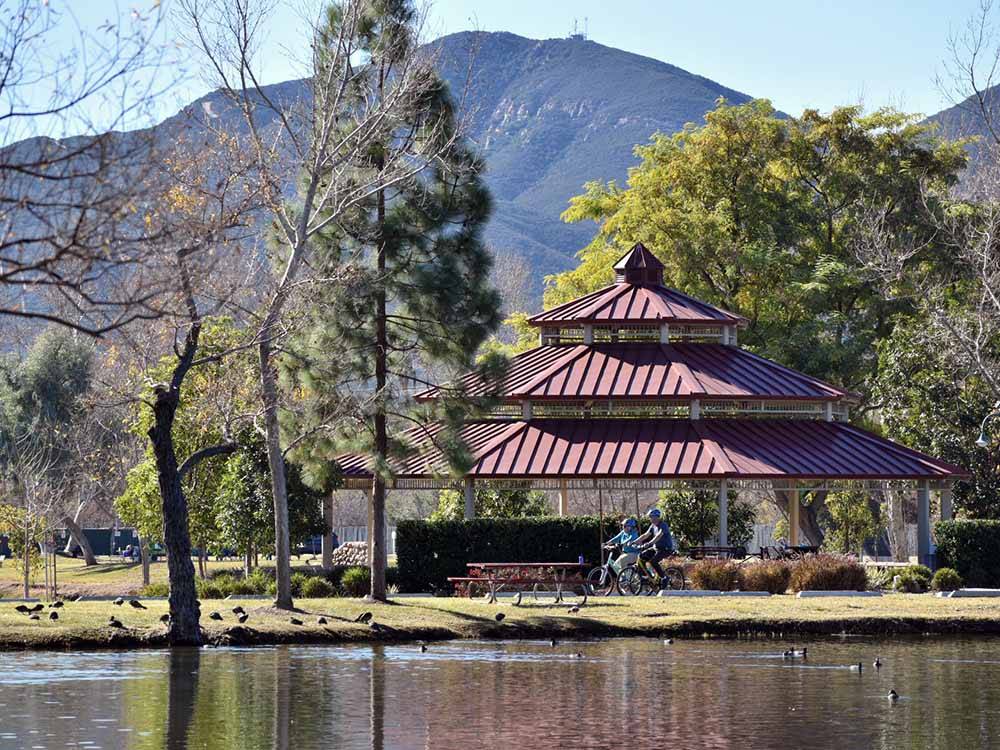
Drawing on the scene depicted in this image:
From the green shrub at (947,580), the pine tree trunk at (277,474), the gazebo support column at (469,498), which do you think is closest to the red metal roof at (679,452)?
the gazebo support column at (469,498)

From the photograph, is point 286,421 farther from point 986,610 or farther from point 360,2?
point 986,610

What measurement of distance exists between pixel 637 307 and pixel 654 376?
9.79 ft

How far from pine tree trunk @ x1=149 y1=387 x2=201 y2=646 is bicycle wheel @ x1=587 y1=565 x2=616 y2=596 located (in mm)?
10502

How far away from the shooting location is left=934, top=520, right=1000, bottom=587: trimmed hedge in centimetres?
3812

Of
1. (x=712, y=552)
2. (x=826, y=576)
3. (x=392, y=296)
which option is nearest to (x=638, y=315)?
(x=712, y=552)

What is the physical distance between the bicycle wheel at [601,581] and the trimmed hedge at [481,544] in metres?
0.73

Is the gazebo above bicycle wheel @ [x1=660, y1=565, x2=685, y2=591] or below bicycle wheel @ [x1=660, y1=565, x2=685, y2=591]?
above

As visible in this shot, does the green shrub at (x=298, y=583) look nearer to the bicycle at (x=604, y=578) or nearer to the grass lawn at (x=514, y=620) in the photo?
the grass lawn at (x=514, y=620)

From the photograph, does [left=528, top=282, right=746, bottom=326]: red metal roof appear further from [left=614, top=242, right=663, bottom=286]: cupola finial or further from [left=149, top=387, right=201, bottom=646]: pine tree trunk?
[left=149, top=387, right=201, bottom=646]: pine tree trunk

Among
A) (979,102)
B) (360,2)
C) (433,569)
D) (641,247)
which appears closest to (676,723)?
(360,2)

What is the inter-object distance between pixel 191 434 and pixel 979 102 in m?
23.3

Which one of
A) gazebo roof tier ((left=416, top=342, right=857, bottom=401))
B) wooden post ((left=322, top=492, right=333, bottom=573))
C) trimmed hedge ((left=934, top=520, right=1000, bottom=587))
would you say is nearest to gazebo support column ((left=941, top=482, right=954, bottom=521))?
trimmed hedge ((left=934, top=520, right=1000, bottom=587))

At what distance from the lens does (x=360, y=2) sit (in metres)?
28.4

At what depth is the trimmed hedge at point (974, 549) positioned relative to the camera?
125 ft
